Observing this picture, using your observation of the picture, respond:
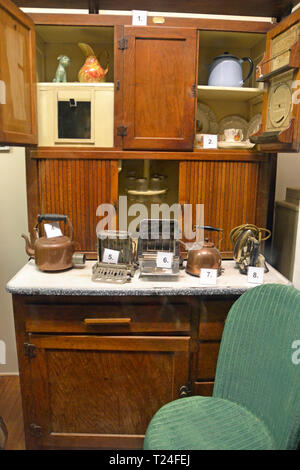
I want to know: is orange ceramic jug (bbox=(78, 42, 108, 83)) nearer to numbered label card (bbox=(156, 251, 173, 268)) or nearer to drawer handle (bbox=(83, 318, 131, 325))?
numbered label card (bbox=(156, 251, 173, 268))

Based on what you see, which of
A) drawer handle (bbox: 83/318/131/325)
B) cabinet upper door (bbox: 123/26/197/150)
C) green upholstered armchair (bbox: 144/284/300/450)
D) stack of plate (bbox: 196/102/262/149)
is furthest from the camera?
stack of plate (bbox: 196/102/262/149)

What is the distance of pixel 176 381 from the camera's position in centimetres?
160

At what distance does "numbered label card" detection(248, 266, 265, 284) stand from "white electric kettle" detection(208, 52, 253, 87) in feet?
2.88

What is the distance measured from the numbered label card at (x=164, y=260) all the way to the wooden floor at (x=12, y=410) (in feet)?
3.52

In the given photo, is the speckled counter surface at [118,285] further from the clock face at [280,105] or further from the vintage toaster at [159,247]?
the clock face at [280,105]

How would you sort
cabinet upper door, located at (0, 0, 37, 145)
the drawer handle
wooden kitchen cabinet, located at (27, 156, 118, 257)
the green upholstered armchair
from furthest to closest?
wooden kitchen cabinet, located at (27, 156, 118, 257) < the drawer handle < cabinet upper door, located at (0, 0, 37, 145) < the green upholstered armchair

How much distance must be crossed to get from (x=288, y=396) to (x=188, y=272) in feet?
2.26

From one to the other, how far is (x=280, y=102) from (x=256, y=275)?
0.72 m

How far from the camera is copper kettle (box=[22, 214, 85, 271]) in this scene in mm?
1627

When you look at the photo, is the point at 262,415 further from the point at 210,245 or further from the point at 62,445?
the point at 62,445

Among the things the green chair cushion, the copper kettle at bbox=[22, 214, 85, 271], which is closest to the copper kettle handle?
the copper kettle at bbox=[22, 214, 85, 271]

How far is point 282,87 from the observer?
1.53 metres

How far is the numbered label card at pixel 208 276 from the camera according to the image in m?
1.56

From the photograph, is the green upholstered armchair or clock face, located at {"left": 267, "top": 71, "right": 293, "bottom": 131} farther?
clock face, located at {"left": 267, "top": 71, "right": 293, "bottom": 131}
